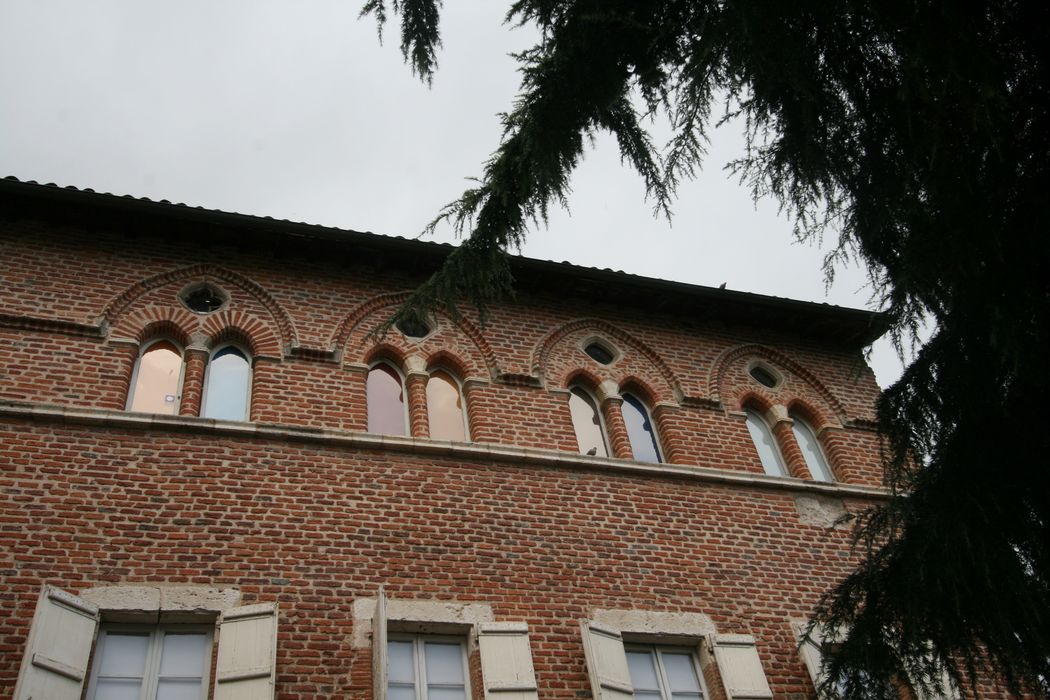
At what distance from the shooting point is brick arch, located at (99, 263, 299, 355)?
9.80 metres

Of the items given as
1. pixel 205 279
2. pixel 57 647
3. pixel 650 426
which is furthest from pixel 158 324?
pixel 650 426

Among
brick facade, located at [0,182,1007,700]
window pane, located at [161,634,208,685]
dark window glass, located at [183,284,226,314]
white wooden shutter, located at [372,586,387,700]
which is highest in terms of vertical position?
dark window glass, located at [183,284,226,314]

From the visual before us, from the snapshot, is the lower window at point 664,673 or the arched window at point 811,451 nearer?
the lower window at point 664,673

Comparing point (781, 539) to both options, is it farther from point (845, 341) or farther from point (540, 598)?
point (845, 341)

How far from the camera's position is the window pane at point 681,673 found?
27.5ft

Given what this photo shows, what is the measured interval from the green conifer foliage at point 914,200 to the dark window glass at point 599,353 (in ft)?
15.7

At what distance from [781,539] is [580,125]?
17.7ft

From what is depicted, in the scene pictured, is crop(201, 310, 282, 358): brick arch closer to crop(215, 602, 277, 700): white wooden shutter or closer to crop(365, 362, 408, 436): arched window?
crop(365, 362, 408, 436): arched window

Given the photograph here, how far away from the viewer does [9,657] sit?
6.81 meters

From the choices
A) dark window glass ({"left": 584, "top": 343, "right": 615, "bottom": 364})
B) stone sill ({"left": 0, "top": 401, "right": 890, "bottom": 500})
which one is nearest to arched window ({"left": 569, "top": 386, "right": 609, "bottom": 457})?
dark window glass ({"left": 584, "top": 343, "right": 615, "bottom": 364})

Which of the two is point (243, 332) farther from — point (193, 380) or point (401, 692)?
point (401, 692)

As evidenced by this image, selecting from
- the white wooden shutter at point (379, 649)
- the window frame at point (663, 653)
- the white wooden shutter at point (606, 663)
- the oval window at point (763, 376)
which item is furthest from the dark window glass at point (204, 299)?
the oval window at point (763, 376)

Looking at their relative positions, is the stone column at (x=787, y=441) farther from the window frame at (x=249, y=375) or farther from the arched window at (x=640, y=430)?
the window frame at (x=249, y=375)

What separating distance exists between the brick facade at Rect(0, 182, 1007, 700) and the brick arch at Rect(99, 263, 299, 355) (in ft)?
0.09
